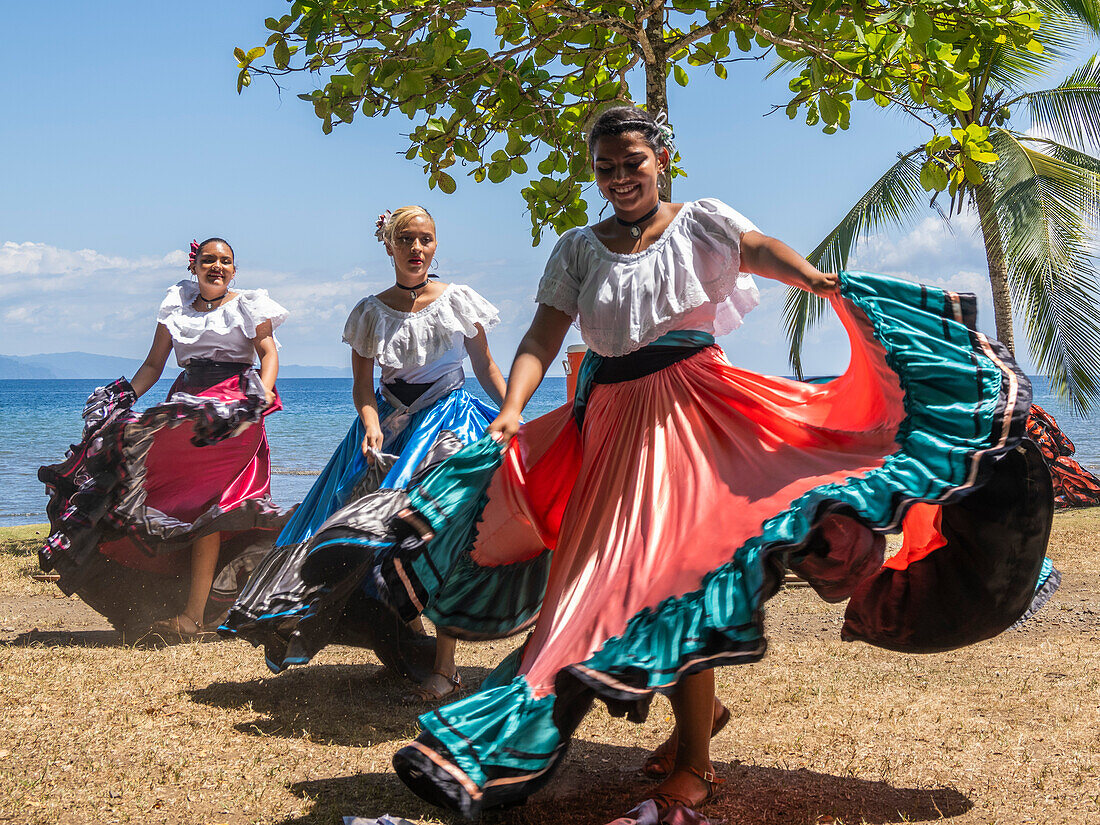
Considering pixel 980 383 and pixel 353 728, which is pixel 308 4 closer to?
pixel 353 728

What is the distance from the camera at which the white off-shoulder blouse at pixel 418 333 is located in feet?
15.3

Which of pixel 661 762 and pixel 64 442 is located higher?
pixel 661 762

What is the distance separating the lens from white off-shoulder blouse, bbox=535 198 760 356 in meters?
3.09

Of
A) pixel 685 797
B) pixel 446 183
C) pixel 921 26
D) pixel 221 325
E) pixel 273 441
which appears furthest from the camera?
pixel 273 441

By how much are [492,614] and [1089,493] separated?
10.3 metres

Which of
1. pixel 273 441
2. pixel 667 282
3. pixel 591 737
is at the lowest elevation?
pixel 273 441

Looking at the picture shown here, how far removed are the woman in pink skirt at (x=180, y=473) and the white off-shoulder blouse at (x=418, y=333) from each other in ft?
4.28

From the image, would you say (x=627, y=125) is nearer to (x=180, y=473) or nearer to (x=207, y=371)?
(x=207, y=371)

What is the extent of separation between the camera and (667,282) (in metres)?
3.09

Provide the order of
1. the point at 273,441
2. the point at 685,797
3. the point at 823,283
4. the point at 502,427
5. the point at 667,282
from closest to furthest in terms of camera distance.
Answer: the point at 685,797
the point at 823,283
the point at 667,282
the point at 502,427
the point at 273,441

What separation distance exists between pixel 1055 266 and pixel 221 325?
33.1 feet

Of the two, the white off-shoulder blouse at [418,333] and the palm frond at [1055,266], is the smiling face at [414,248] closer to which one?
the white off-shoulder blouse at [418,333]

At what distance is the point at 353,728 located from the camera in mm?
3947

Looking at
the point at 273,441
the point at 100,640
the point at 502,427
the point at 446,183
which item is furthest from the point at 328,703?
the point at 273,441
